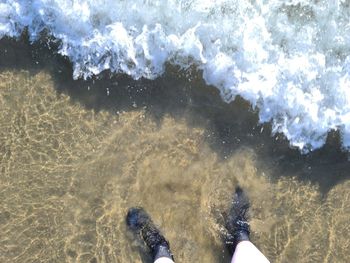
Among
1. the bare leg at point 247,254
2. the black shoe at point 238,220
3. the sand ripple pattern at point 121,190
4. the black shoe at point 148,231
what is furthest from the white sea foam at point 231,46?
the black shoe at point 148,231

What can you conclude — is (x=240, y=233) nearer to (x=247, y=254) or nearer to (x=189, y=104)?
(x=247, y=254)

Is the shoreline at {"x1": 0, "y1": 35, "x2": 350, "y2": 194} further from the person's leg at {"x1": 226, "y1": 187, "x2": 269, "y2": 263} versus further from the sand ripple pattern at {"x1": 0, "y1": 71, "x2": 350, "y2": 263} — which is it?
the person's leg at {"x1": 226, "y1": 187, "x2": 269, "y2": 263}

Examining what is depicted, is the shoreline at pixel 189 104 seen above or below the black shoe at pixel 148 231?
above

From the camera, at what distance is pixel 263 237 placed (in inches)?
192

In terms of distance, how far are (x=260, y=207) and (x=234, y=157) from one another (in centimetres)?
65

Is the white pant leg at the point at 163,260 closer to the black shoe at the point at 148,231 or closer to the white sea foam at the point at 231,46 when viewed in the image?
the black shoe at the point at 148,231

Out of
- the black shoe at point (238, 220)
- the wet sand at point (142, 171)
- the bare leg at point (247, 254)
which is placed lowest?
the bare leg at point (247, 254)

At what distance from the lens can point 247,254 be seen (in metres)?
4.56

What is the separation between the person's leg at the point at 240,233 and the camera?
4562mm

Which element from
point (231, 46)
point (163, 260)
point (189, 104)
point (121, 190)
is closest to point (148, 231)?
point (163, 260)

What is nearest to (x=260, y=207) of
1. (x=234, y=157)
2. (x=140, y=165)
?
(x=234, y=157)

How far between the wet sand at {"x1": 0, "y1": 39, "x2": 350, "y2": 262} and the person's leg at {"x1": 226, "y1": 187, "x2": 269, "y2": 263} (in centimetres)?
10

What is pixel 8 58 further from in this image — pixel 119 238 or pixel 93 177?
pixel 119 238

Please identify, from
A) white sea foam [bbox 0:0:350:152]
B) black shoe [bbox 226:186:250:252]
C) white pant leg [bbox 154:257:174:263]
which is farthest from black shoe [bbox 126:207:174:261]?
white sea foam [bbox 0:0:350:152]
